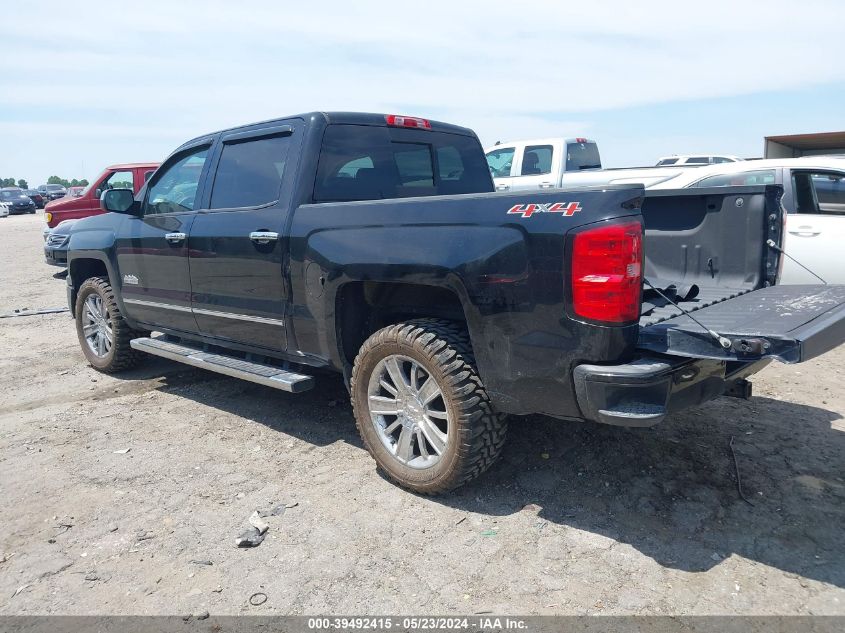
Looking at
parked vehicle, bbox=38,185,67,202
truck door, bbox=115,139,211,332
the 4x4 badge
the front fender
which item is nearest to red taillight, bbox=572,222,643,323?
the 4x4 badge

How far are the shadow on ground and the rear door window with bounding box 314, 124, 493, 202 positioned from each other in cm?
162

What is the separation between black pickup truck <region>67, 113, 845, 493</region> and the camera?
2818 millimetres

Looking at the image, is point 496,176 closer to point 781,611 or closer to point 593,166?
point 593,166

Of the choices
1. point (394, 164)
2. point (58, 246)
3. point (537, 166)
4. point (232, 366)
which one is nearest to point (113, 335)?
point (232, 366)

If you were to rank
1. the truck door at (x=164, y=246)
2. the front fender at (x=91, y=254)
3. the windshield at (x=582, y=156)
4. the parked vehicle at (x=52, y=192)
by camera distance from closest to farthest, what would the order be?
the truck door at (x=164, y=246), the front fender at (x=91, y=254), the windshield at (x=582, y=156), the parked vehicle at (x=52, y=192)

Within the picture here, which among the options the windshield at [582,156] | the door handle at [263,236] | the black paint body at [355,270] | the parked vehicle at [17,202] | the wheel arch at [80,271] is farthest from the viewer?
the parked vehicle at [17,202]

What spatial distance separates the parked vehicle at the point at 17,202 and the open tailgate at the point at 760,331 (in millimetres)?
45574

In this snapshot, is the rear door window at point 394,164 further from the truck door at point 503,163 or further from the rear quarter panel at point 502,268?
the truck door at point 503,163

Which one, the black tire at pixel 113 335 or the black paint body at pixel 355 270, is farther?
the black tire at pixel 113 335

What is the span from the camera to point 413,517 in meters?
3.43

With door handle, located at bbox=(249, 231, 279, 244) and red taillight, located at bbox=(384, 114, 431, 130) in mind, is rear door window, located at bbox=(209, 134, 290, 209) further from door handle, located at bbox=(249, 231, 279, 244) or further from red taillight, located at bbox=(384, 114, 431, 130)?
red taillight, located at bbox=(384, 114, 431, 130)

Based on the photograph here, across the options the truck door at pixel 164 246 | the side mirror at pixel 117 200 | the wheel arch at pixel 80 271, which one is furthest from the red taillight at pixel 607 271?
the wheel arch at pixel 80 271

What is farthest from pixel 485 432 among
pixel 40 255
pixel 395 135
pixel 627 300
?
pixel 40 255

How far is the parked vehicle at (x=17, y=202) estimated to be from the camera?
40.7 meters
